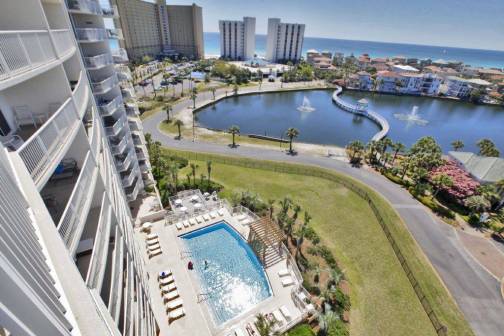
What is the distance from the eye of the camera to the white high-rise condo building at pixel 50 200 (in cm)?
500

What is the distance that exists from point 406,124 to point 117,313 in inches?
3591

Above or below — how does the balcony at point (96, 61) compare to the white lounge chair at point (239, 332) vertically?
above

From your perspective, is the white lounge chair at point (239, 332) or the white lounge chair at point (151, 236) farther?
the white lounge chair at point (151, 236)

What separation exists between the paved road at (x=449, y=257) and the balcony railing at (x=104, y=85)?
94.9 feet

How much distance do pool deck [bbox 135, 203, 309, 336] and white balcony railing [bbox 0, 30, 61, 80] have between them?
67.7ft

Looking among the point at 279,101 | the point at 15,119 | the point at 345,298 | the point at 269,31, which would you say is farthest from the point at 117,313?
→ the point at 269,31

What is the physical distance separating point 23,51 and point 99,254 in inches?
336

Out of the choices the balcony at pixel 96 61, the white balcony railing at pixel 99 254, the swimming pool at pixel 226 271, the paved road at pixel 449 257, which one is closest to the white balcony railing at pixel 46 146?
the white balcony railing at pixel 99 254

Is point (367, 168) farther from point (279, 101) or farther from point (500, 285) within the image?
point (279, 101)

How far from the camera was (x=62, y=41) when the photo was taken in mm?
12516

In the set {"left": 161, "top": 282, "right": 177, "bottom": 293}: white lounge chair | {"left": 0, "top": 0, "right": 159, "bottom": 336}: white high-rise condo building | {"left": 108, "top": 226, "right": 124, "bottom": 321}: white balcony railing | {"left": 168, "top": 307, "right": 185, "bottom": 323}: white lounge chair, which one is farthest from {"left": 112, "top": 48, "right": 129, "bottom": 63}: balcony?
{"left": 168, "top": 307, "right": 185, "bottom": 323}: white lounge chair

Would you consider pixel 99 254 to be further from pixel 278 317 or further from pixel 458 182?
pixel 458 182

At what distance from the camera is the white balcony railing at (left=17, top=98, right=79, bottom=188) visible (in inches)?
302

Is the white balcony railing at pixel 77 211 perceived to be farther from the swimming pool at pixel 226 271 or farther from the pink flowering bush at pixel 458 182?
the pink flowering bush at pixel 458 182
